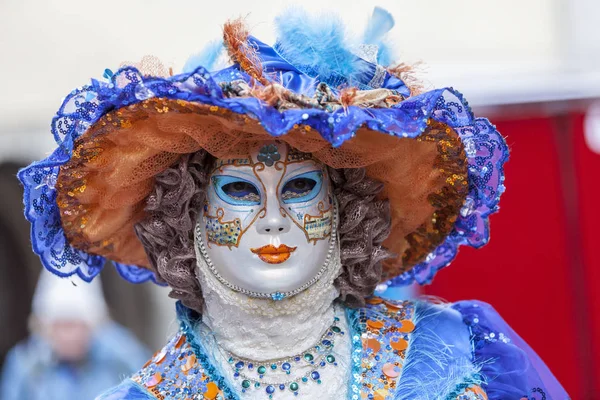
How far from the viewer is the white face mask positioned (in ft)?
7.46

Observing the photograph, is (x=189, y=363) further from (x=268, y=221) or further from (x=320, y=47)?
(x=320, y=47)

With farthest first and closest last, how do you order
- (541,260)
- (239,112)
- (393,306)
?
(541,260), (393,306), (239,112)

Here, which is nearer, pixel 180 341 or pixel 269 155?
pixel 269 155

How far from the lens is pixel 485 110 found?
4.65 meters

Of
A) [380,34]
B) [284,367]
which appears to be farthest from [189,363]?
[380,34]

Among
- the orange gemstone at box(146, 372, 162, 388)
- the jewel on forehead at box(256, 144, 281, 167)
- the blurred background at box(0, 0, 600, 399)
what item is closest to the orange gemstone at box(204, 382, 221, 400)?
the orange gemstone at box(146, 372, 162, 388)

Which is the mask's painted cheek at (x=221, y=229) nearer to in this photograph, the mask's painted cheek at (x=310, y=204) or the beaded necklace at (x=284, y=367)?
the mask's painted cheek at (x=310, y=204)

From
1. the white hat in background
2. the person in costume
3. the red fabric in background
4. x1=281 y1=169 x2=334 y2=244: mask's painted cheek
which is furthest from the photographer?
the white hat in background

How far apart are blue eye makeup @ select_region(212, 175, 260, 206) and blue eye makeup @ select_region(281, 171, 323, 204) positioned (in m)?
0.08

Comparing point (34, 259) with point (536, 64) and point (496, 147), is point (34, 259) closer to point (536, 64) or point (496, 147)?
point (536, 64)

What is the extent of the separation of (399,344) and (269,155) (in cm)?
61

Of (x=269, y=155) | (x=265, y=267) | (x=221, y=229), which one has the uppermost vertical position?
(x=269, y=155)

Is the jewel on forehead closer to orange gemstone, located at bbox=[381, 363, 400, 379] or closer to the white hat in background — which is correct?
orange gemstone, located at bbox=[381, 363, 400, 379]

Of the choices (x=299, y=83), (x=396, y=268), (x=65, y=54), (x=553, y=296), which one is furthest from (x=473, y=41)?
(x=299, y=83)
